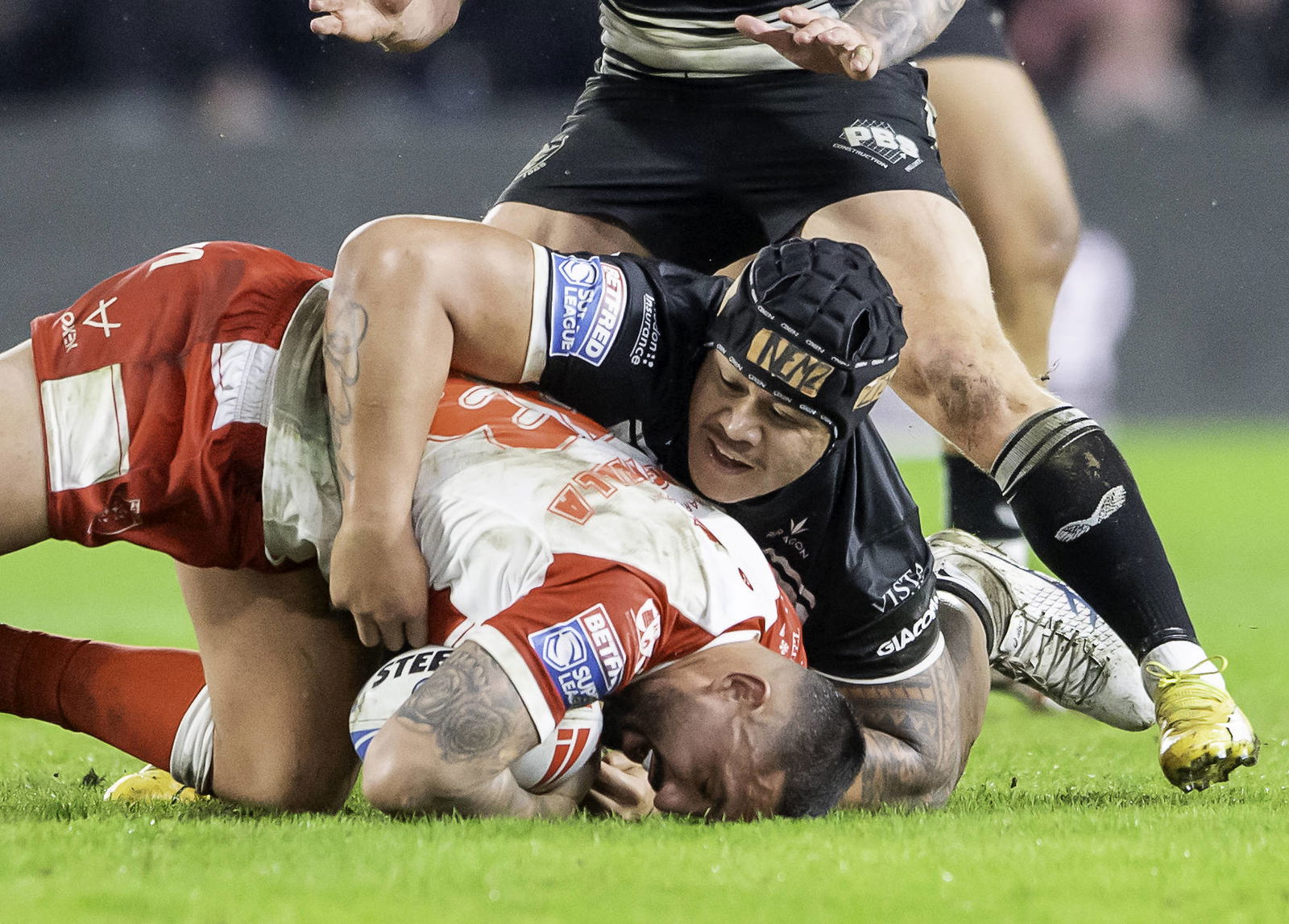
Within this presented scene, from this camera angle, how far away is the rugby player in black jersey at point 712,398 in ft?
7.95

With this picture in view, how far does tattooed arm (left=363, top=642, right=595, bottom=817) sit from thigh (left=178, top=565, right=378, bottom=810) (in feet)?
1.70

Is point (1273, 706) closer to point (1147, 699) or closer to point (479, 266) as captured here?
point (1147, 699)

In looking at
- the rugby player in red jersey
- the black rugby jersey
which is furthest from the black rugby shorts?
the rugby player in red jersey

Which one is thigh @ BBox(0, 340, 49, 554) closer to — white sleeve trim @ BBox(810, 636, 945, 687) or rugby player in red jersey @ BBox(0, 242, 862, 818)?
rugby player in red jersey @ BBox(0, 242, 862, 818)

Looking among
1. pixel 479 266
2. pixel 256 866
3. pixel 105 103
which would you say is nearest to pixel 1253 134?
pixel 105 103

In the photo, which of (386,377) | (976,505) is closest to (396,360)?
(386,377)

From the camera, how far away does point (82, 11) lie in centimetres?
896

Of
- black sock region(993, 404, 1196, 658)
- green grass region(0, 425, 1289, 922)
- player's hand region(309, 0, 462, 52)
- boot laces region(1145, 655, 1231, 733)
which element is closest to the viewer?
green grass region(0, 425, 1289, 922)

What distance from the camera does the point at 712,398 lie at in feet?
8.41

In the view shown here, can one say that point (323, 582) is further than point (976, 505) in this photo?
No

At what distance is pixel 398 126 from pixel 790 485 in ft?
23.3

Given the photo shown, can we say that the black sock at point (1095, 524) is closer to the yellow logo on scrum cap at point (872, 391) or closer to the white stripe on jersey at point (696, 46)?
the yellow logo on scrum cap at point (872, 391)

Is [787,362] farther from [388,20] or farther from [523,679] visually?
[388,20]

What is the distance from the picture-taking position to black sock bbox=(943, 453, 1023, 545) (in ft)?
12.9
